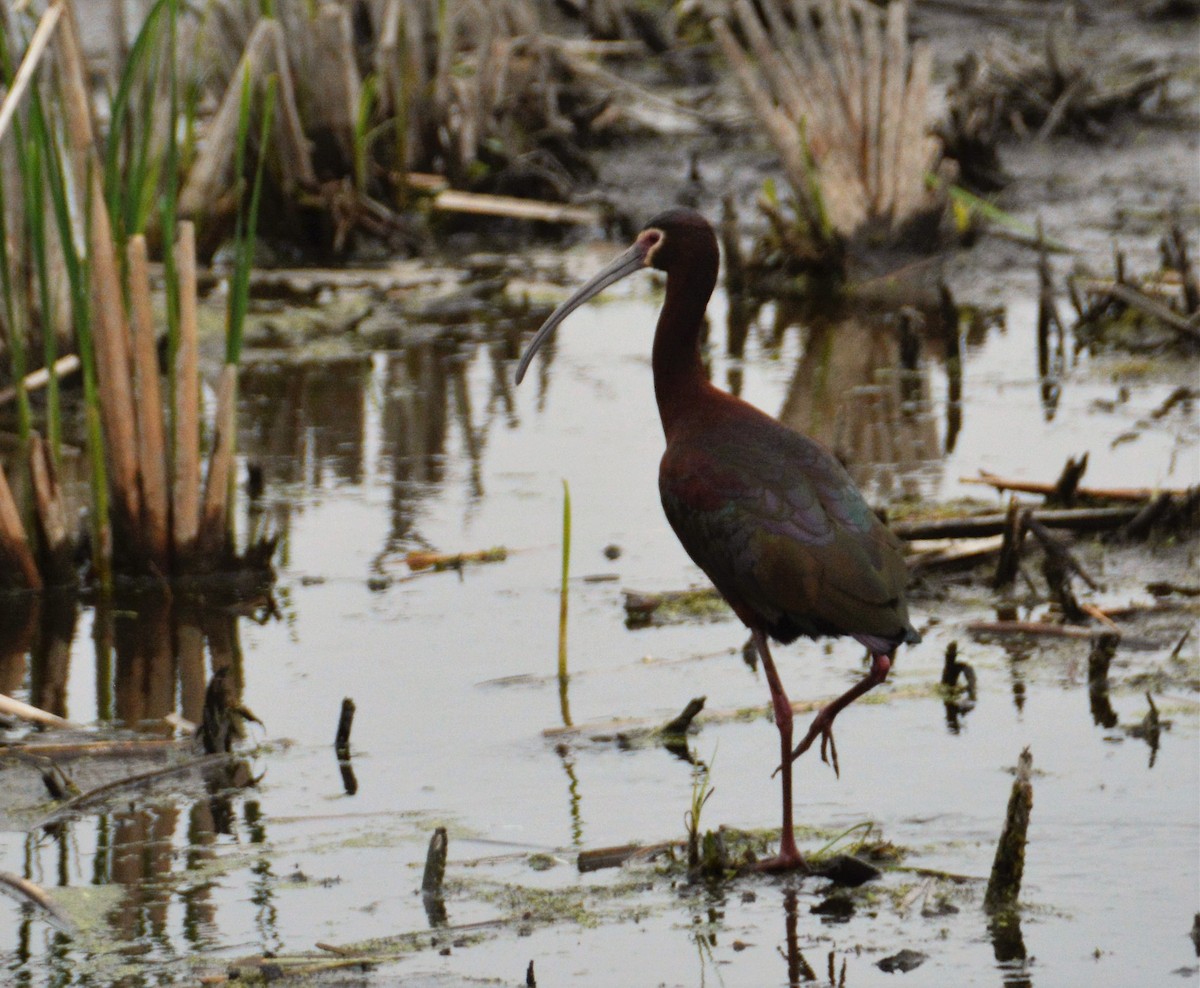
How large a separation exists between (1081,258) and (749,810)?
654cm

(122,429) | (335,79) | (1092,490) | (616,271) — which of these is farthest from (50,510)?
(335,79)

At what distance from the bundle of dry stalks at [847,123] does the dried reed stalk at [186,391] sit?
4.76m

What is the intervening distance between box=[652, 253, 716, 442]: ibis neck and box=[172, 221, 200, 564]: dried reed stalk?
1.44 metres

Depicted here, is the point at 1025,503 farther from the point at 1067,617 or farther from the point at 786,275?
→ the point at 786,275

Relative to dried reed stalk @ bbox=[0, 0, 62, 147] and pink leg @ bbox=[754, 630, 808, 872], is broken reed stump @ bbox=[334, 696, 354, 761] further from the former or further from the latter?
dried reed stalk @ bbox=[0, 0, 62, 147]

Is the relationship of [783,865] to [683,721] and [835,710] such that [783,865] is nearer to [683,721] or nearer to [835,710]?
[835,710]

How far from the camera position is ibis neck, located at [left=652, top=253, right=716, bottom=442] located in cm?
474

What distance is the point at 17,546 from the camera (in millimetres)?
5816

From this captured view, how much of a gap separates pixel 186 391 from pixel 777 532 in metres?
2.20

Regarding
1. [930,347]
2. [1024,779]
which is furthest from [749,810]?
[930,347]

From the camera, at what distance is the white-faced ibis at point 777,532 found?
4.04 meters

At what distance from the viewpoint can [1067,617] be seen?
17.9 ft

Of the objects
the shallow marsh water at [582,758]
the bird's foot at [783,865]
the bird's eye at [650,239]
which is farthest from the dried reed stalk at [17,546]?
the bird's foot at [783,865]

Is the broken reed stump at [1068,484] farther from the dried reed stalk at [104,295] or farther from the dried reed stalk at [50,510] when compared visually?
the dried reed stalk at [50,510]
